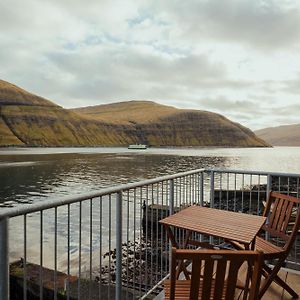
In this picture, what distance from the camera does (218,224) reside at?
150 inches

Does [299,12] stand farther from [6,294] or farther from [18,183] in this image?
[18,183]

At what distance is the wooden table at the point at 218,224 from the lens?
11.3ft

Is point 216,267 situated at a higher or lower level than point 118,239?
higher

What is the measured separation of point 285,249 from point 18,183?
4500 cm

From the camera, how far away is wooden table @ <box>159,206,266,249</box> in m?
3.44

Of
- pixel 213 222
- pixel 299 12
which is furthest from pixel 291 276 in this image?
pixel 299 12

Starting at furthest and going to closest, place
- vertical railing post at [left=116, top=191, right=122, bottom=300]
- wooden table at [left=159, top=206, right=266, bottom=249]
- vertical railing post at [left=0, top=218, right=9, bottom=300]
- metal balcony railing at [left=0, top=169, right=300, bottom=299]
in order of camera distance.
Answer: vertical railing post at [left=116, top=191, right=122, bottom=300] → wooden table at [left=159, top=206, right=266, bottom=249] → metal balcony railing at [left=0, top=169, right=300, bottom=299] → vertical railing post at [left=0, top=218, right=9, bottom=300]

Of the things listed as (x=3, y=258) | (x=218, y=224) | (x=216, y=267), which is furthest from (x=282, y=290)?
(x=3, y=258)

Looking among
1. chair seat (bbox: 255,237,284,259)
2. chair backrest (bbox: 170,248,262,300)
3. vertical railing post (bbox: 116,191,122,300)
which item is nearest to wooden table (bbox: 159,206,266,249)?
chair seat (bbox: 255,237,284,259)

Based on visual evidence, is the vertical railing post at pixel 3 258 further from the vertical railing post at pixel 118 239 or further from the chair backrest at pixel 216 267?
the vertical railing post at pixel 118 239

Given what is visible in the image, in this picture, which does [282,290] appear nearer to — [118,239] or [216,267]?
[118,239]

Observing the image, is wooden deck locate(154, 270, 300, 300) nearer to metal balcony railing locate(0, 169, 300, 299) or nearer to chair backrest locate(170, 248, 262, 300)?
metal balcony railing locate(0, 169, 300, 299)

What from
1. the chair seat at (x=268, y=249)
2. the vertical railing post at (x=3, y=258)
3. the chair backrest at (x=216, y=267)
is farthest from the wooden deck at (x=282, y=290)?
the vertical railing post at (x=3, y=258)

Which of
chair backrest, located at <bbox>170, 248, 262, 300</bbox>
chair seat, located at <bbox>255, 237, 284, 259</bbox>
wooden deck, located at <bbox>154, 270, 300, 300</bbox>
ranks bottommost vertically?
wooden deck, located at <bbox>154, 270, 300, 300</bbox>
